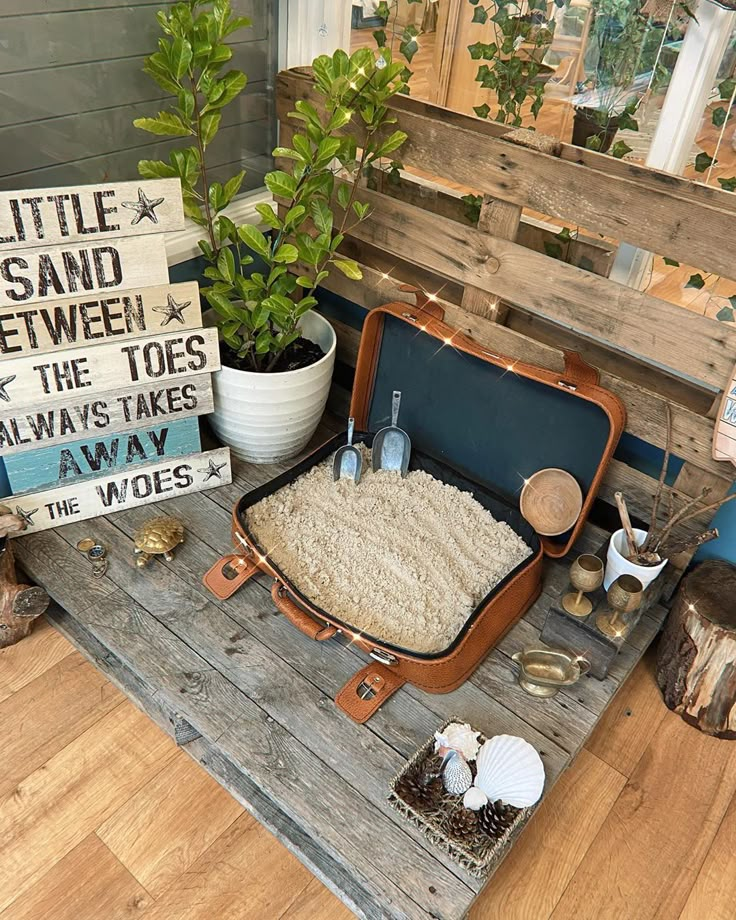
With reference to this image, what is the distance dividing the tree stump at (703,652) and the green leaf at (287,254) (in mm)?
997

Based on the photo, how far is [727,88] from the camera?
4.04 ft

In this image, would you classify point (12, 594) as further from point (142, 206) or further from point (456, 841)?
point (456, 841)

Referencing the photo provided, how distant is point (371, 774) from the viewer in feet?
3.97

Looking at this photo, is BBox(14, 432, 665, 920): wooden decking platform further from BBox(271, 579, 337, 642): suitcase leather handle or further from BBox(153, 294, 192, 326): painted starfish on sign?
BBox(153, 294, 192, 326): painted starfish on sign

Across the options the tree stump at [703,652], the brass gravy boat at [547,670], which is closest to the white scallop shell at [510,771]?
the brass gravy boat at [547,670]

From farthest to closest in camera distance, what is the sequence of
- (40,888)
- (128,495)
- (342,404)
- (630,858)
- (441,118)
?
1. (342,404)
2. (128,495)
3. (441,118)
4. (630,858)
5. (40,888)

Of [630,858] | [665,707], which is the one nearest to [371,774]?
[630,858]

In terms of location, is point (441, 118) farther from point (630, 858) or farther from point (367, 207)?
point (630, 858)

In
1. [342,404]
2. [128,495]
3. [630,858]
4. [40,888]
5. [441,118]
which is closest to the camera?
[40,888]

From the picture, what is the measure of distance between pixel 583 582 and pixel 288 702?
571mm

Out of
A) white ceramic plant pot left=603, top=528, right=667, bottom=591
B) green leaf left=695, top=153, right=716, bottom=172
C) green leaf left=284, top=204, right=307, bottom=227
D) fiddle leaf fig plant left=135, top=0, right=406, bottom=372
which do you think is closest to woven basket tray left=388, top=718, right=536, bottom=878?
white ceramic plant pot left=603, top=528, right=667, bottom=591

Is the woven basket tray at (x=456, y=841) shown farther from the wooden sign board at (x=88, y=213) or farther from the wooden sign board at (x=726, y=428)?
the wooden sign board at (x=88, y=213)

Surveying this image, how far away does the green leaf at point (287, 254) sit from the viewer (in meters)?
1.45

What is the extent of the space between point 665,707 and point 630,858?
0.33 meters
